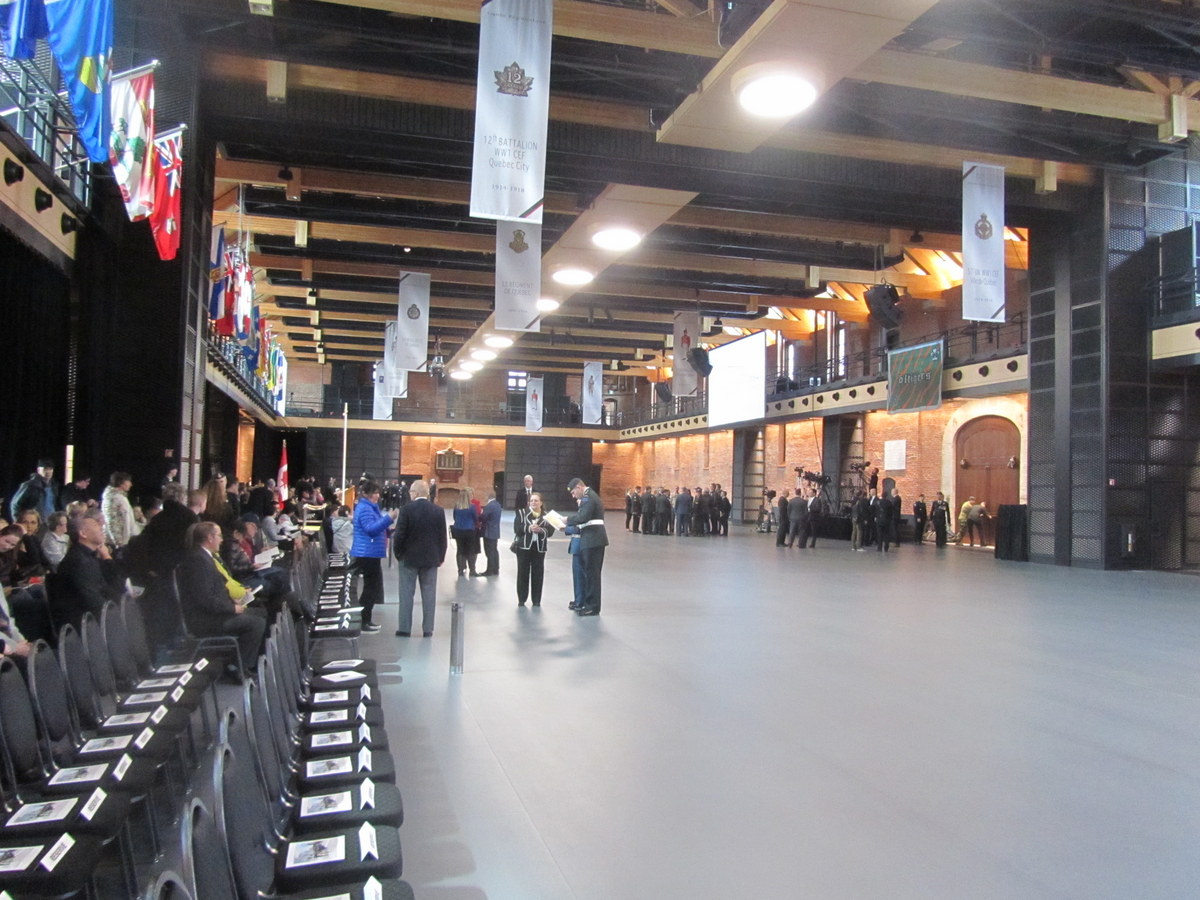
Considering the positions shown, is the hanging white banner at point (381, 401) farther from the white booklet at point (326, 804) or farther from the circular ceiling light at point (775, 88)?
the white booklet at point (326, 804)

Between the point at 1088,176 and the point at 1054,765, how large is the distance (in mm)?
13385

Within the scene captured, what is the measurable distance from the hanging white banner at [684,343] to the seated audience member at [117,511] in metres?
14.3

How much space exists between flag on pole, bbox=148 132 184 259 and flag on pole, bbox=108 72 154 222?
209 millimetres

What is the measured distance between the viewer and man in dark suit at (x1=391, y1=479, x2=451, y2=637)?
292 inches

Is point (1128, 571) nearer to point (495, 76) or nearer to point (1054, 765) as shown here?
point (1054, 765)

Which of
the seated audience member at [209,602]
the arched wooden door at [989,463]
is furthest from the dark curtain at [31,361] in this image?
the arched wooden door at [989,463]

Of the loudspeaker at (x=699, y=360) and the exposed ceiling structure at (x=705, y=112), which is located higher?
the exposed ceiling structure at (x=705, y=112)

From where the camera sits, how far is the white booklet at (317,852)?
2211 millimetres

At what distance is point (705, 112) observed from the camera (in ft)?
28.6

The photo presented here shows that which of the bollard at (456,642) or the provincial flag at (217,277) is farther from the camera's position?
the provincial flag at (217,277)

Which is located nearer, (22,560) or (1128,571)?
(22,560)

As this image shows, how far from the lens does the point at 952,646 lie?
7047 mm

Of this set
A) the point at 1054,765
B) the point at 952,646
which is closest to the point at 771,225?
the point at 952,646

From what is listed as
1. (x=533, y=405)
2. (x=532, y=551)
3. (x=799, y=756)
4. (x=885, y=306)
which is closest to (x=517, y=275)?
(x=532, y=551)
